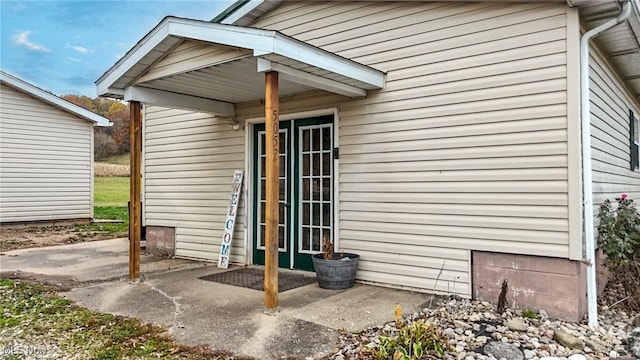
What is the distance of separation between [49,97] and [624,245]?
44.5 feet

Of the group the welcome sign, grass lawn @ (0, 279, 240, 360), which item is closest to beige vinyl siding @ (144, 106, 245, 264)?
the welcome sign

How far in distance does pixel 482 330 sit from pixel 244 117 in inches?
176

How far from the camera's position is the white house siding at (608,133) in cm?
455

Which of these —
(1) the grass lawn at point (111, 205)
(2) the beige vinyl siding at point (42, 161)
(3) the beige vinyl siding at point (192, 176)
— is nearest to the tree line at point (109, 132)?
(1) the grass lawn at point (111, 205)

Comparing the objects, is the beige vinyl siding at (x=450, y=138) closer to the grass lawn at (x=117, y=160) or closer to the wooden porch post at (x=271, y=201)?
the wooden porch post at (x=271, y=201)

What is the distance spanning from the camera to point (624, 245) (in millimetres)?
4207

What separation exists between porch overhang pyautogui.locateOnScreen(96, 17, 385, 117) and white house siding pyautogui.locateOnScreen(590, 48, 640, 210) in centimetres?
236

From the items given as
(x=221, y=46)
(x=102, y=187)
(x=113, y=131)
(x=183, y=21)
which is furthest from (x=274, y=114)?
(x=113, y=131)

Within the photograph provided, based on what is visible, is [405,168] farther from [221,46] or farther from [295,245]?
[221,46]

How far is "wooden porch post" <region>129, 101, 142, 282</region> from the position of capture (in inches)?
209

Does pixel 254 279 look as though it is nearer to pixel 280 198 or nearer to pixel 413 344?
pixel 280 198

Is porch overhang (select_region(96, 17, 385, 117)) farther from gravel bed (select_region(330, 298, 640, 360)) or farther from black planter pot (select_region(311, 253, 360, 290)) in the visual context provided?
gravel bed (select_region(330, 298, 640, 360))

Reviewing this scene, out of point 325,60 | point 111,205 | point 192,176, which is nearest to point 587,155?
point 325,60

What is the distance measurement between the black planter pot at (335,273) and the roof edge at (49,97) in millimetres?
10873
